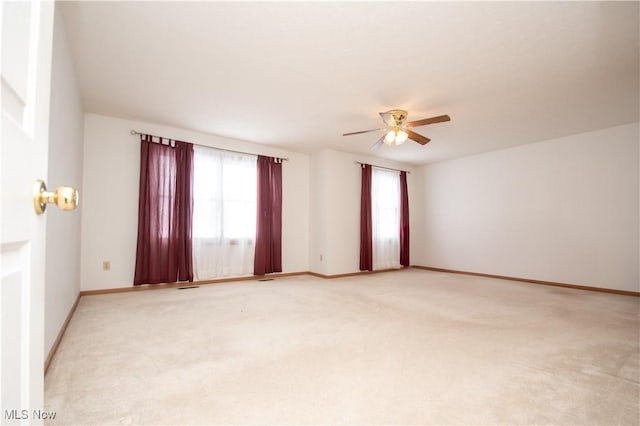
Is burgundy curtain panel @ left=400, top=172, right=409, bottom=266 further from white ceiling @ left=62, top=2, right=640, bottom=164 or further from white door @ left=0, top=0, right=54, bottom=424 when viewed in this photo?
white door @ left=0, top=0, right=54, bottom=424

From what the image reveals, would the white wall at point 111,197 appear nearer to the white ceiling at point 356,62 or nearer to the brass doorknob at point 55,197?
the white ceiling at point 356,62

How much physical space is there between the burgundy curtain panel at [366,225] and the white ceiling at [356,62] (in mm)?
1869

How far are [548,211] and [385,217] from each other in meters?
2.87

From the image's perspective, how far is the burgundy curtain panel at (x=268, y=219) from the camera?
5195 millimetres

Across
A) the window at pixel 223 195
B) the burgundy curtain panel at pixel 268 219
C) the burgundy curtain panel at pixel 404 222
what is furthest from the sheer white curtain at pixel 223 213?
the burgundy curtain panel at pixel 404 222

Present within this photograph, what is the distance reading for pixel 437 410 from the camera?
4.89 ft

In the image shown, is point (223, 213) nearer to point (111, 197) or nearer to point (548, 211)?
point (111, 197)

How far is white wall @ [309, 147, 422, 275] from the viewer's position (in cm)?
564

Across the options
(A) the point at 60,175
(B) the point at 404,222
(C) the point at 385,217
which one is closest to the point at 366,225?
(C) the point at 385,217

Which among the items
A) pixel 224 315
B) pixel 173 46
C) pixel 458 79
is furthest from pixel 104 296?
pixel 458 79

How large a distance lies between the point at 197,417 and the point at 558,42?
3593 millimetres

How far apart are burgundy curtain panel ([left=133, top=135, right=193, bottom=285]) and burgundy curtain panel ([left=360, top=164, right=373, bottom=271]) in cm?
321

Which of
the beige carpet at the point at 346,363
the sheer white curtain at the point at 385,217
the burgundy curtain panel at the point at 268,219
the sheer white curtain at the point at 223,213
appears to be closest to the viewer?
the beige carpet at the point at 346,363

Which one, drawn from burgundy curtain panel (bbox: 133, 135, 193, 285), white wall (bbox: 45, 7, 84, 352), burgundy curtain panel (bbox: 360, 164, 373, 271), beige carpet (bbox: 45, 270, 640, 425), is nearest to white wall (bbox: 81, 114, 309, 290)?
burgundy curtain panel (bbox: 133, 135, 193, 285)
